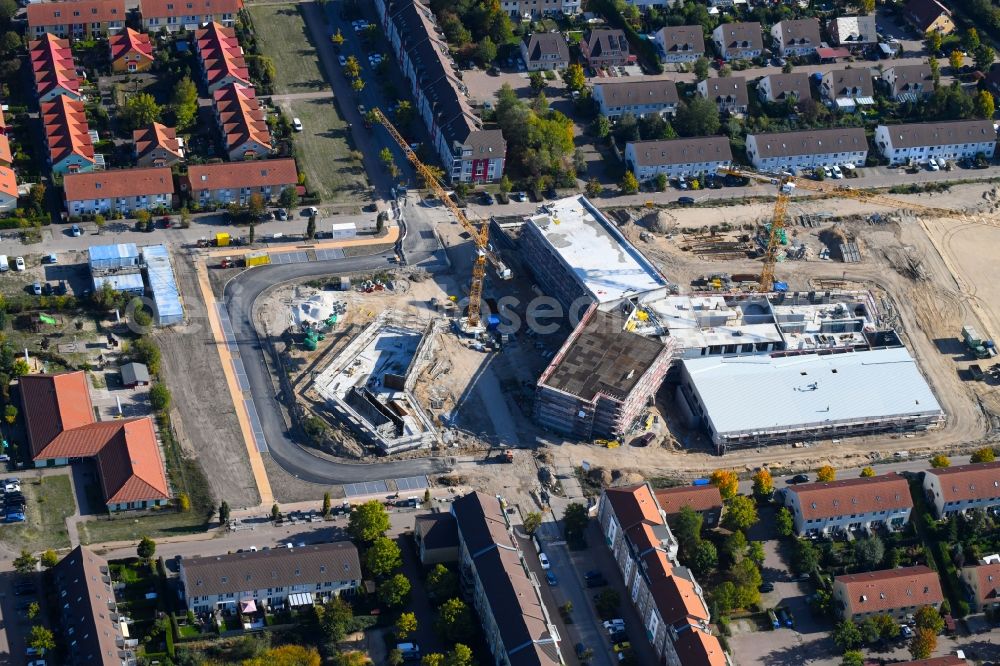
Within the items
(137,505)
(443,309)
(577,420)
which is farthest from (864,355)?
(137,505)

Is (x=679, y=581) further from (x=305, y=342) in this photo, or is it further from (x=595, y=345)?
(x=305, y=342)

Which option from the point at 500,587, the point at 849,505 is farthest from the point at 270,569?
the point at 849,505

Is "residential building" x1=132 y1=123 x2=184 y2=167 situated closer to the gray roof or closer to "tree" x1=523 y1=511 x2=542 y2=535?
the gray roof

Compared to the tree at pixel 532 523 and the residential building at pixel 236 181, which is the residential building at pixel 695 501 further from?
the residential building at pixel 236 181

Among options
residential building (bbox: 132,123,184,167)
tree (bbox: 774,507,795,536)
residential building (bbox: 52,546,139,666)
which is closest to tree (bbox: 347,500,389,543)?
residential building (bbox: 52,546,139,666)

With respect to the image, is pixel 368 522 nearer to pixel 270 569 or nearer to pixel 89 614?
pixel 270 569

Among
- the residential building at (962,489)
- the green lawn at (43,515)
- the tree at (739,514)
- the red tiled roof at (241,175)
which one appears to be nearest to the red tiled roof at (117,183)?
the red tiled roof at (241,175)

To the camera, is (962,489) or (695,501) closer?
(695,501)
